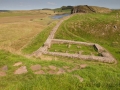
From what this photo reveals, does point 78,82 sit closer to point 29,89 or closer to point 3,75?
point 29,89

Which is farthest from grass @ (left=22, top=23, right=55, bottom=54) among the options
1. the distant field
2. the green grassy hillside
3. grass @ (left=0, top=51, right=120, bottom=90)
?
grass @ (left=0, top=51, right=120, bottom=90)

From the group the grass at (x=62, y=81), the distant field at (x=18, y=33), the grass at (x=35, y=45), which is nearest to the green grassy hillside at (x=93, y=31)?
the grass at (x=35, y=45)

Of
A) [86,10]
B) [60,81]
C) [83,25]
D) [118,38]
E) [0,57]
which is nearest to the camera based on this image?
[60,81]

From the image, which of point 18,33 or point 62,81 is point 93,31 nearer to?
point 18,33

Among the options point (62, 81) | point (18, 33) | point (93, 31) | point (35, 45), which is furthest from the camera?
point (18, 33)

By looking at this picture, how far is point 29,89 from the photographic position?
7371 mm

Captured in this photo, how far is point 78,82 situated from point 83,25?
26051mm

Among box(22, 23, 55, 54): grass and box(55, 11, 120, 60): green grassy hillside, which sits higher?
box(55, 11, 120, 60): green grassy hillside

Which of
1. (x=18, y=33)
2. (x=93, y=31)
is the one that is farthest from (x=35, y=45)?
(x=18, y=33)

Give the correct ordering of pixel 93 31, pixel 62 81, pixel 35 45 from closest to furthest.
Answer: pixel 62 81
pixel 35 45
pixel 93 31

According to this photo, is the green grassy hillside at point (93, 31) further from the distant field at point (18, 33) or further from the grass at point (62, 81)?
the grass at point (62, 81)

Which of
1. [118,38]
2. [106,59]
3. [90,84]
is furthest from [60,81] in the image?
[118,38]

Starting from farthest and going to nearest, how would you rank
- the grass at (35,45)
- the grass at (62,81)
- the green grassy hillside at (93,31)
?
the green grassy hillside at (93,31)
the grass at (35,45)
the grass at (62,81)

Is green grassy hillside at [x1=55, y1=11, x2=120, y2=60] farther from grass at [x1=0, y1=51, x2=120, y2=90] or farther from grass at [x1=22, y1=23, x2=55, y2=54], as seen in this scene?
grass at [x1=0, y1=51, x2=120, y2=90]
